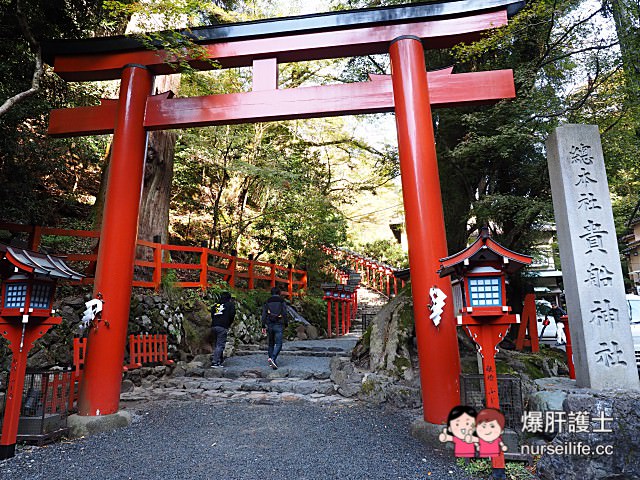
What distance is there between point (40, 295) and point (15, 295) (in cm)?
23

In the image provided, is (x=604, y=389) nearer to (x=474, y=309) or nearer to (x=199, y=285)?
(x=474, y=309)

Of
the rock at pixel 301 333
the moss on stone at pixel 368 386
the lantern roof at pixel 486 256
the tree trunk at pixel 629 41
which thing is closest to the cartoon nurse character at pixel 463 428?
the lantern roof at pixel 486 256

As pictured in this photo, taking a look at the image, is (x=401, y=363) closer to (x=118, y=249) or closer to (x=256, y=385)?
(x=256, y=385)

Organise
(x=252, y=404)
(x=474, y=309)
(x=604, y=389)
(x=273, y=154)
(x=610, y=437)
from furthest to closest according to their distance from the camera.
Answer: (x=273, y=154), (x=252, y=404), (x=604, y=389), (x=474, y=309), (x=610, y=437)

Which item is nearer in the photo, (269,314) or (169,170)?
(269,314)

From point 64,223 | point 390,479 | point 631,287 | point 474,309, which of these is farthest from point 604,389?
point 631,287

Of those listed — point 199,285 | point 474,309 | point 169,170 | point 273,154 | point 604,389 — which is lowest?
point 604,389

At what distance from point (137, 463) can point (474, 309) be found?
3577mm

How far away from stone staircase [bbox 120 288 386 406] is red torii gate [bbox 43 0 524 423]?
1.68 m

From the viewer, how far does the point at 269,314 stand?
793cm

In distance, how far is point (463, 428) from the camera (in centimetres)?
354

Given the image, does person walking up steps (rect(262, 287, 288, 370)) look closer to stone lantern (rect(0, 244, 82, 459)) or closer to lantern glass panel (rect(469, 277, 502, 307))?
stone lantern (rect(0, 244, 82, 459))

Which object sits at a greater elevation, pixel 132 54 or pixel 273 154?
pixel 273 154

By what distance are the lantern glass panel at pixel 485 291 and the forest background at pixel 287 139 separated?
3.66 meters
